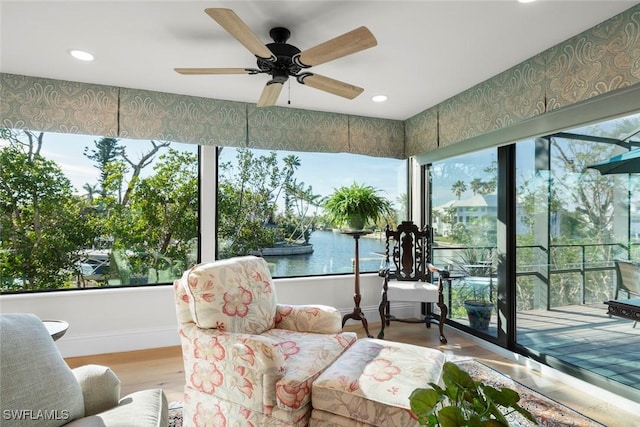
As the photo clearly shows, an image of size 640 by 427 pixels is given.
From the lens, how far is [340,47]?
1.87 meters

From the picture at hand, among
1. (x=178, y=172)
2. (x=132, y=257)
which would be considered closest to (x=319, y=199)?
(x=178, y=172)

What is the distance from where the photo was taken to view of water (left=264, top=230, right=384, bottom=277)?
3998 mm

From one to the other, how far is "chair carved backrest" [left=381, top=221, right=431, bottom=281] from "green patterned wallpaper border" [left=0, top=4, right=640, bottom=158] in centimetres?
96

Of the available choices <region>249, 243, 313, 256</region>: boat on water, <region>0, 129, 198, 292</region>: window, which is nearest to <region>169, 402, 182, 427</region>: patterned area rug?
<region>0, 129, 198, 292</region>: window

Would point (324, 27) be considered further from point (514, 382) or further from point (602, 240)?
point (514, 382)

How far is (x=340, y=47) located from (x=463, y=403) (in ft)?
5.66

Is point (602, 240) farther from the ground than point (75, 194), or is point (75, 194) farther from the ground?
point (75, 194)

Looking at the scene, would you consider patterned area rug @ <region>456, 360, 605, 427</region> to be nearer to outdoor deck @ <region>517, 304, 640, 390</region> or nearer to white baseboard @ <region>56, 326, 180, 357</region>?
outdoor deck @ <region>517, 304, 640, 390</region>

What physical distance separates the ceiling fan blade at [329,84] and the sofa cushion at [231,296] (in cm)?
127

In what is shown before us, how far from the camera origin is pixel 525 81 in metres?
2.70

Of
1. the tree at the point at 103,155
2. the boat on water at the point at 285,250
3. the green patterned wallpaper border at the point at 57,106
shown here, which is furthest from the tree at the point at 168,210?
the boat on water at the point at 285,250

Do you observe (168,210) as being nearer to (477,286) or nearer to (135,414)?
(135,414)

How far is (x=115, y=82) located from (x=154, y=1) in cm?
149

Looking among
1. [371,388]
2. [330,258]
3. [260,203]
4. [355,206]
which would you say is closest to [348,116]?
[355,206]
